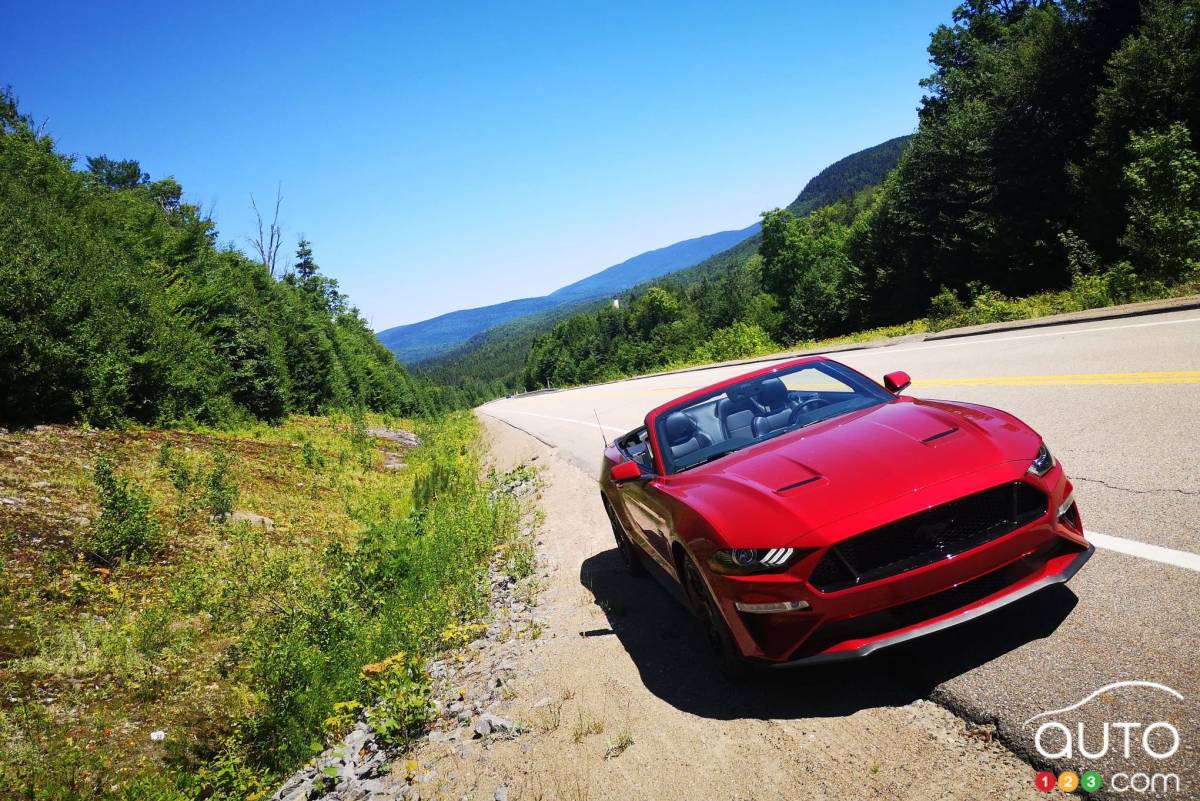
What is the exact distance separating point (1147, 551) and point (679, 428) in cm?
279

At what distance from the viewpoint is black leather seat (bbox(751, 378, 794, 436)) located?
16.1 ft

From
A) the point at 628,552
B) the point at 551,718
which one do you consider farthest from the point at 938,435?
the point at 628,552

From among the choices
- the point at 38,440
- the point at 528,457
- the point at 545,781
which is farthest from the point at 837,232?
the point at 545,781

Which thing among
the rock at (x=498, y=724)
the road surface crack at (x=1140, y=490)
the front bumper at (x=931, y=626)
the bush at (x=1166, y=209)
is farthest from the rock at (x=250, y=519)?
the bush at (x=1166, y=209)

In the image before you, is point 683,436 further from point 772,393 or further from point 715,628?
point 715,628

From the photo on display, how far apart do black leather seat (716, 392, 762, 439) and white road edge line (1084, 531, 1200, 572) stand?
209 cm

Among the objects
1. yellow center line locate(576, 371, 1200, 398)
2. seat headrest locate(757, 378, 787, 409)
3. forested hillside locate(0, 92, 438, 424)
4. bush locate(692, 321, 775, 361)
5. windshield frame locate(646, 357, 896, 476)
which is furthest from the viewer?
bush locate(692, 321, 775, 361)

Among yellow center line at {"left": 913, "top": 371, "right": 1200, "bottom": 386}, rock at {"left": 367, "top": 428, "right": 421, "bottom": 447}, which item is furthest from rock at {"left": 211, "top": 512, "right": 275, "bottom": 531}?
rock at {"left": 367, "top": 428, "right": 421, "bottom": 447}

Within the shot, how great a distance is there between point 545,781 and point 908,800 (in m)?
1.61

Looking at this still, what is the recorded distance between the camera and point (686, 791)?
3059 mm

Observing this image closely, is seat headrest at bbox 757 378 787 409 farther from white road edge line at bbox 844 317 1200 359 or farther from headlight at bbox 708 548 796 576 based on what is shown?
white road edge line at bbox 844 317 1200 359

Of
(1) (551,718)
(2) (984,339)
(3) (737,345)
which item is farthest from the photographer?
(3) (737,345)

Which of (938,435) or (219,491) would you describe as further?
(219,491)

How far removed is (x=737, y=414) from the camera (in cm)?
523
